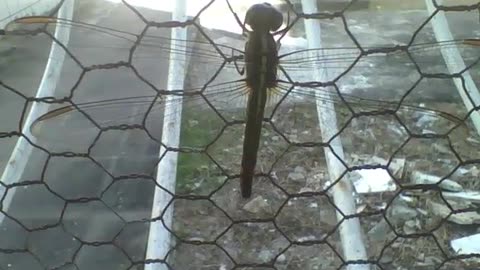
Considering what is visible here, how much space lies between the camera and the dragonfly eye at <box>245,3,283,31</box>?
0.73 m

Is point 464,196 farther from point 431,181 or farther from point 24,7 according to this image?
point 24,7

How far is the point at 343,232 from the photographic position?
3.06 ft

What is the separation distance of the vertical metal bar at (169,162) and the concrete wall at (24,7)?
59cm

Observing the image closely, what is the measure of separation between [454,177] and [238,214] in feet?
1.29

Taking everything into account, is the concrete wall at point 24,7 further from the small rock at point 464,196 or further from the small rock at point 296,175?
the small rock at point 464,196

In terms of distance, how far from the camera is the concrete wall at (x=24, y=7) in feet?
5.30

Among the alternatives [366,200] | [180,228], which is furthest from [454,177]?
[180,228]

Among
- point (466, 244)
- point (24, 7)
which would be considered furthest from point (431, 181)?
point (24, 7)

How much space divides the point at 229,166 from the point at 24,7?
69 centimetres

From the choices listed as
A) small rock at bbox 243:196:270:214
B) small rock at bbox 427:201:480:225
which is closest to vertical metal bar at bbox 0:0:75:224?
small rock at bbox 243:196:270:214

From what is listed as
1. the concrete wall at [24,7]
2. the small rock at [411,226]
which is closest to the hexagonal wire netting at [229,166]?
the small rock at [411,226]

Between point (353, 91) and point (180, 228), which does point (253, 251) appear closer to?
point (180, 228)

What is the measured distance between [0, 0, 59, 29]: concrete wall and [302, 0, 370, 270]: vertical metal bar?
0.78 metres

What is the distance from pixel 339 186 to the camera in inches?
37.9
